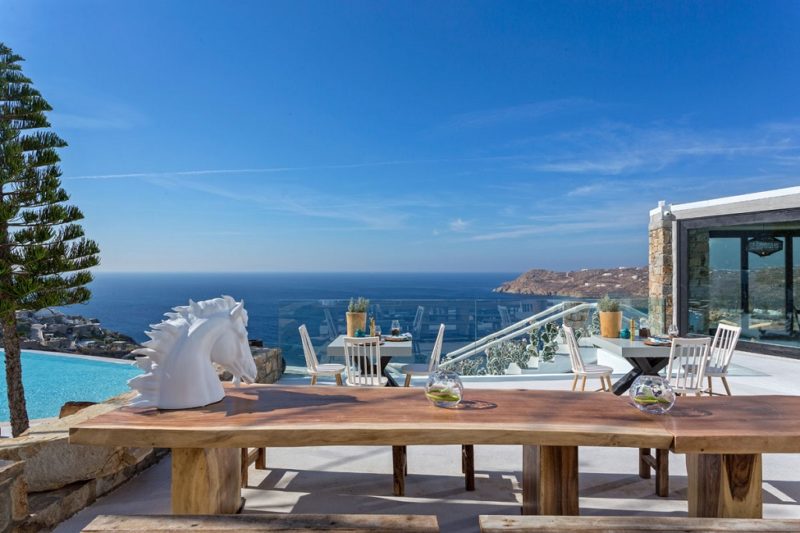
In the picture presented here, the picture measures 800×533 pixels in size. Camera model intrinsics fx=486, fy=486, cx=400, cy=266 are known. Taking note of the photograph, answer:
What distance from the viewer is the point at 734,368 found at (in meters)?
5.95

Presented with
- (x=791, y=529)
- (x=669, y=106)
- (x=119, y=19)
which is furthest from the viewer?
(x=669, y=106)

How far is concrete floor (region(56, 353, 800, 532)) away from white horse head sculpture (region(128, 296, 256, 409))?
34.3 inches

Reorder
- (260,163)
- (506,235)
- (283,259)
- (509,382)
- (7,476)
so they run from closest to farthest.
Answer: (7,476), (509,382), (260,163), (283,259), (506,235)

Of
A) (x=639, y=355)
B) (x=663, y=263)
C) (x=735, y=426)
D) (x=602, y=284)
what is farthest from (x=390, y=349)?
(x=663, y=263)

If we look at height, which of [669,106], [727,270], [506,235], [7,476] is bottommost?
[7,476]

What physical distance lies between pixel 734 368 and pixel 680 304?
2546 mm

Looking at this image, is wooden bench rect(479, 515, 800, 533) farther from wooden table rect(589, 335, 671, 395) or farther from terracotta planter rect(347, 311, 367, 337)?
terracotta planter rect(347, 311, 367, 337)

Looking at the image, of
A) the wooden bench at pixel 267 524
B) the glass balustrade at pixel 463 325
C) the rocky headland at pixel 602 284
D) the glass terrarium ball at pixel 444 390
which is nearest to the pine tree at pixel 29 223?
the glass balustrade at pixel 463 325

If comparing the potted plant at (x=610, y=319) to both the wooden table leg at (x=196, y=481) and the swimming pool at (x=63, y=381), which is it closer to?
the wooden table leg at (x=196, y=481)

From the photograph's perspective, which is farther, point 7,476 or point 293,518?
point 7,476

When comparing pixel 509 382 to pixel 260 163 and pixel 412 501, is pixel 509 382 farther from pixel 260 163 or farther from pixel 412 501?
pixel 260 163

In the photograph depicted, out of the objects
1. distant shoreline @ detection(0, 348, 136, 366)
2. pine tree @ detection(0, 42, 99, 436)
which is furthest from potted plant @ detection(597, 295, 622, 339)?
distant shoreline @ detection(0, 348, 136, 366)

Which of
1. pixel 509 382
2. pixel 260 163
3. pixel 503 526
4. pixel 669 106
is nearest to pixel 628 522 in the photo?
pixel 503 526

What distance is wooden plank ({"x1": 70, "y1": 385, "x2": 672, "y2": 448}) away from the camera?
1.64 metres
